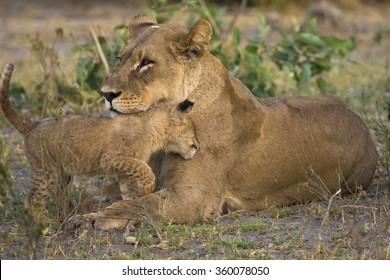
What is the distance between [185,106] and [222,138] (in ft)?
0.97

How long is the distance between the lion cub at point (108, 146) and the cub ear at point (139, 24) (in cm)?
65

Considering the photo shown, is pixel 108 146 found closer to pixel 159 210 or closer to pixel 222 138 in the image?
pixel 159 210

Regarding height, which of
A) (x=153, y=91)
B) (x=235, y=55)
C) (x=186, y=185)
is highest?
(x=153, y=91)

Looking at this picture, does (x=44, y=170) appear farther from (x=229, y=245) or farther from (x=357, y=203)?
(x=357, y=203)

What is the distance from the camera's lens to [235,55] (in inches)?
353

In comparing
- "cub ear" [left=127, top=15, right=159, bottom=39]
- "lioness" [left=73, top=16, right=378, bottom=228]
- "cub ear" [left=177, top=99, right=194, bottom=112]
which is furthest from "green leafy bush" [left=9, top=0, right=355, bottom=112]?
"cub ear" [left=177, top=99, right=194, bottom=112]

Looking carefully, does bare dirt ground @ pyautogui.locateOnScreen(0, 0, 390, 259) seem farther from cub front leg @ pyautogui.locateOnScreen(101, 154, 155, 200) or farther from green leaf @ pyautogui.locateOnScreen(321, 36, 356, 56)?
green leaf @ pyautogui.locateOnScreen(321, 36, 356, 56)

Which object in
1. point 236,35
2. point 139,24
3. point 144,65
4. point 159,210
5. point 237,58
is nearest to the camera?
point 159,210

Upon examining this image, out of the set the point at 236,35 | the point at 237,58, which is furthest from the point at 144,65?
the point at 237,58

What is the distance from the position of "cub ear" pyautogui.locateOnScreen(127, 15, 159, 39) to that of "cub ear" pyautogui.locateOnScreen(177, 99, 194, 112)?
58 centimetres

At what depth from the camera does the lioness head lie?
582 cm

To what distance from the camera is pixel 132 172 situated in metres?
5.74

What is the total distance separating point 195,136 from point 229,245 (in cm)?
88
